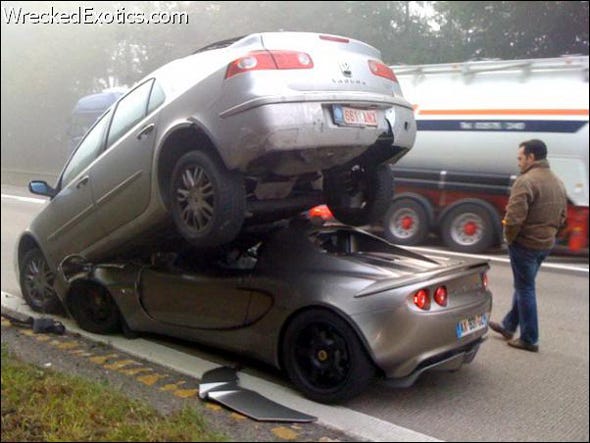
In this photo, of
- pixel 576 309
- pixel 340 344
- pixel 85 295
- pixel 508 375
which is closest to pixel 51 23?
pixel 85 295

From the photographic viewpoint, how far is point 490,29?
4070mm

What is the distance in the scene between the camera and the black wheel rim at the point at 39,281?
3.19 metres

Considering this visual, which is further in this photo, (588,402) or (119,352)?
(588,402)

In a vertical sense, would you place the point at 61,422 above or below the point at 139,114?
below

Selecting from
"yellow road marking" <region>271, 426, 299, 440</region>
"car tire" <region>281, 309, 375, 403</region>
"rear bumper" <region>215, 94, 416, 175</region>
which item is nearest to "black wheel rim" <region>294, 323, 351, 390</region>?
"car tire" <region>281, 309, 375, 403</region>

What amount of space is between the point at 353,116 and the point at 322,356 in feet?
5.48

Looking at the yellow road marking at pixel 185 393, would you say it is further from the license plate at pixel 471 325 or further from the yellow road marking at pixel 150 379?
the license plate at pixel 471 325

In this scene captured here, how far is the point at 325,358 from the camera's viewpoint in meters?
3.97

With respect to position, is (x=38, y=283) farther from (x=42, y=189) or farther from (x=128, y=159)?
(x=128, y=159)

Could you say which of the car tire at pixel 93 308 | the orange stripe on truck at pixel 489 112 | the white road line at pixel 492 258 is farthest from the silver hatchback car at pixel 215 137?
the white road line at pixel 492 258

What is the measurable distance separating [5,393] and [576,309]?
18.8 ft

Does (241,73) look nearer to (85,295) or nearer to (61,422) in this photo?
(85,295)

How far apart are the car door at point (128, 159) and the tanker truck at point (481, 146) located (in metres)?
2.01

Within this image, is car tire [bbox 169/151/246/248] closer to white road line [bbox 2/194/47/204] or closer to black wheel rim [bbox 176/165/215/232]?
black wheel rim [bbox 176/165/215/232]
